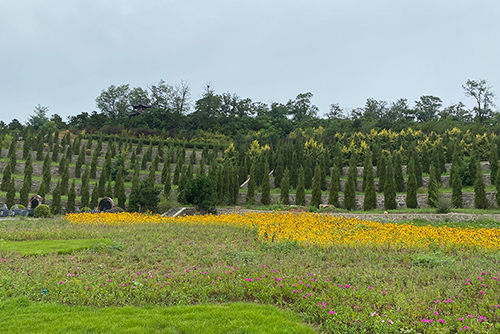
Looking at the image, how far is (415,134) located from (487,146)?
6955 mm

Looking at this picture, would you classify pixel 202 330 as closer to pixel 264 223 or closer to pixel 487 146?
pixel 264 223

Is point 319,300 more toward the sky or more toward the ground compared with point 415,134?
more toward the ground

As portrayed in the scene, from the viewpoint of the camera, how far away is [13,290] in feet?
17.6

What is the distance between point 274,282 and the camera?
18.3 feet

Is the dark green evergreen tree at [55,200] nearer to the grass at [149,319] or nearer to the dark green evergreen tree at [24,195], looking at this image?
the dark green evergreen tree at [24,195]

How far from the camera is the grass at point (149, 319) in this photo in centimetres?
394

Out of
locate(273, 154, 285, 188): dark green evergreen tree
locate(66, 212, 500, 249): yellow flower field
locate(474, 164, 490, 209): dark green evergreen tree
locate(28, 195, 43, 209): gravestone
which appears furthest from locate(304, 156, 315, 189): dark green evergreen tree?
locate(28, 195, 43, 209): gravestone

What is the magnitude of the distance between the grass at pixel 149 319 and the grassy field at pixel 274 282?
0.08 ft

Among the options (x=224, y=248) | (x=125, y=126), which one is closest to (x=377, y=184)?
(x=224, y=248)

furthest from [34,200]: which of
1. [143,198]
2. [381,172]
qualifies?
[381,172]

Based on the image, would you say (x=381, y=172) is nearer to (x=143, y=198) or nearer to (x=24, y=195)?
(x=143, y=198)

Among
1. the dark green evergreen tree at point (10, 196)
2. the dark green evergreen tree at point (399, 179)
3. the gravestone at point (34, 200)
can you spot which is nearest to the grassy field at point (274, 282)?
the dark green evergreen tree at point (399, 179)

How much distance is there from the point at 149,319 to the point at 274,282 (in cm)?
215

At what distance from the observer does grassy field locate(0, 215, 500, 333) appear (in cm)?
425
